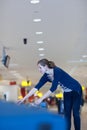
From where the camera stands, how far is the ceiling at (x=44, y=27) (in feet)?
27.7

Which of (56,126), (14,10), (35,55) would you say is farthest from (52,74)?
(35,55)

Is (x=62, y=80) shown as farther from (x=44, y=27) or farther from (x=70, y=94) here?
(x=44, y=27)

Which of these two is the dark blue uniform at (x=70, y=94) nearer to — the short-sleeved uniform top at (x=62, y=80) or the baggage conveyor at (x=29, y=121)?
the short-sleeved uniform top at (x=62, y=80)

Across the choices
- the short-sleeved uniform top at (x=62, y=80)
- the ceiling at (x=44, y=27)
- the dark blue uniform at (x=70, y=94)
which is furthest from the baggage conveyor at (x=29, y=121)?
the ceiling at (x=44, y=27)

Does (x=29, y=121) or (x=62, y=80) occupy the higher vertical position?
(x=29, y=121)

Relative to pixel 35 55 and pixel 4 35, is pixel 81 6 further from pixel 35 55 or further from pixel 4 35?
pixel 35 55

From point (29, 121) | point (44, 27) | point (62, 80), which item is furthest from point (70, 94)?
point (44, 27)

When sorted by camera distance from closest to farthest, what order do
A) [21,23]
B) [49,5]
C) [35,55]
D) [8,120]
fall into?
[8,120] → [49,5] → [21,23] → [35,55]

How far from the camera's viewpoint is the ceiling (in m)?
8.45

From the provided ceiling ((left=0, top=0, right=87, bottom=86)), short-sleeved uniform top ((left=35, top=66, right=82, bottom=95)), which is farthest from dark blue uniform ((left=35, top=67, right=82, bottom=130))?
ceiling ((left=0, top=0, right=87, bottom=86))

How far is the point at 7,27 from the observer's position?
1067cm

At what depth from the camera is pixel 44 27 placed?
10602 mm

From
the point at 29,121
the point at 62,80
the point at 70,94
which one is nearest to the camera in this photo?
the point at 29,121

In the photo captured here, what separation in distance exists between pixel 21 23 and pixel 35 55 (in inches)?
260
